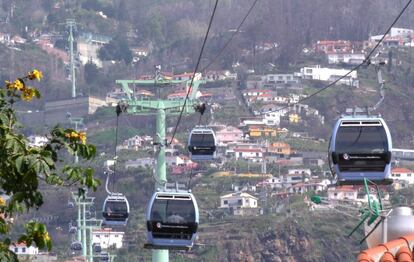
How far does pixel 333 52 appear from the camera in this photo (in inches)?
7859

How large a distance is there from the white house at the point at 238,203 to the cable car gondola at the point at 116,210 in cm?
9803

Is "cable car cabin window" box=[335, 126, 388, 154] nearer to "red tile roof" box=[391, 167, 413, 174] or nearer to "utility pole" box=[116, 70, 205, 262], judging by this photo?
"utility pole" box=[116, 70, 205, 262]

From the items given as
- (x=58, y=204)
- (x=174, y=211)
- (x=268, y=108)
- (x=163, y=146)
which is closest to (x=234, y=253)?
(x=58, y=204)

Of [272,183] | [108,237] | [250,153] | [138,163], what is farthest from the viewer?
[250,153]

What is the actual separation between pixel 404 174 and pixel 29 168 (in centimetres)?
14211

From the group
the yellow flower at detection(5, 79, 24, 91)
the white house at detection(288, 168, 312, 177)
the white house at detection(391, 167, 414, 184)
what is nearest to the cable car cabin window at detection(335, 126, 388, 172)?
the yellow flower at detection(5, 79, 24, 91)

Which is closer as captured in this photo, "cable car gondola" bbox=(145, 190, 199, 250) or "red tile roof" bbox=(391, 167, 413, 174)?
"cable car gondola" bbox=(145, 190, 199, 250)

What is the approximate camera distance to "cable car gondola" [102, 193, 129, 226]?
43125 millimetres

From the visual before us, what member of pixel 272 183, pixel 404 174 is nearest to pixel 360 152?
pixel 272 183

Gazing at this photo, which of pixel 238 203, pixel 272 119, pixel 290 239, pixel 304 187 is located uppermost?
pixel 272 119

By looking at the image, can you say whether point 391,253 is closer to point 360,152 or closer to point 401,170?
point 360,152

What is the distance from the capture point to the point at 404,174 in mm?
155750

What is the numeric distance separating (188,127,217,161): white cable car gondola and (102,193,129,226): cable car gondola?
2322mm

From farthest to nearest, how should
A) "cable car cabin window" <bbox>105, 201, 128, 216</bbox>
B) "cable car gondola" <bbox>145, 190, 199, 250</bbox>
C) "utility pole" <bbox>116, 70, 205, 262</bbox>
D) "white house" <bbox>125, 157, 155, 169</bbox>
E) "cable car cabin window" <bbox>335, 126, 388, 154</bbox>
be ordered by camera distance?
1. "white house" <bbox>125, 157, 155, 169</bbox>
2. "cable car cabin window" <bbox>105, 201, 128, 216</bbox>
3. "utility pole" <bbox>116, 70, 205, 262</bbox>
4. "cable car gondola" <bbox>145, 190, 199, 250</bbox>
5. "cable car cabin window" <bbox>335, 126, 388, 154</bbox>
